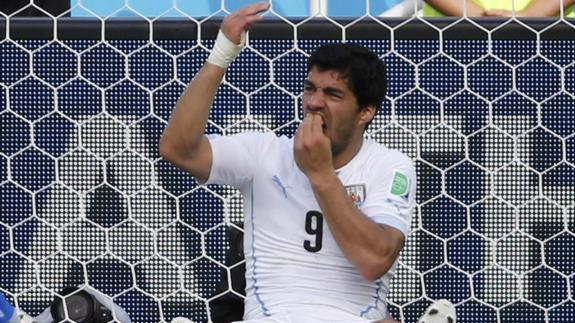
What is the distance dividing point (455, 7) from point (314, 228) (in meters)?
1.07

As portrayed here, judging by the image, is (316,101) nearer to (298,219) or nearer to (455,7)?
(298,219)

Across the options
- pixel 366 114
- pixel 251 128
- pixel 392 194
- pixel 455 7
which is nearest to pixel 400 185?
pixel 392 194

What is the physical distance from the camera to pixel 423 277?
132 inches

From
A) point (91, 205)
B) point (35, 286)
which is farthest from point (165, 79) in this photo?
point (35, 286)

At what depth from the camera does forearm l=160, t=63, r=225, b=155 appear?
9.37 feet

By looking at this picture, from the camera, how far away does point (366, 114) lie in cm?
296

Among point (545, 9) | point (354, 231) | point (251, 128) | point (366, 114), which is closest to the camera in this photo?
point (354, 231)

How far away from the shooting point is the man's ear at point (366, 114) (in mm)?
2949

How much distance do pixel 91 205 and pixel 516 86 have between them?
97cm

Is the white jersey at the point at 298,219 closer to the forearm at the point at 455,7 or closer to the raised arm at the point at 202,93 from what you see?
the raised arm at the point at 202,93

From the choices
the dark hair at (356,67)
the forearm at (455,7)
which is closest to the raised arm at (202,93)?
the dark hair at (356,67)

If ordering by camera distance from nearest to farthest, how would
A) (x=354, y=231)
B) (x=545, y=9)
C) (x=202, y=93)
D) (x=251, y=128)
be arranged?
(x=354, y=231)
(x=202, y=93)
(x=251, y=128)
(x=545, y=9)

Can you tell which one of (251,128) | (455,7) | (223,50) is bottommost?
(251,128)

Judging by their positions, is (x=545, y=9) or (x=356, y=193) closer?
(x=356, y=193)
